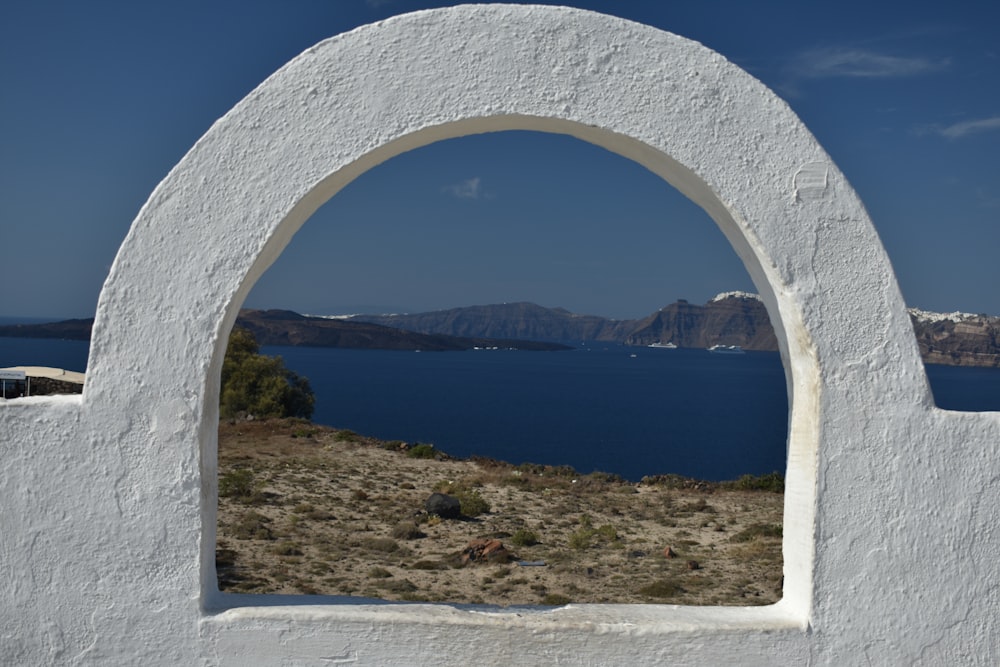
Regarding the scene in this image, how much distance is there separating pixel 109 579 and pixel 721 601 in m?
8.51

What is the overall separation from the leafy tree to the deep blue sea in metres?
17.6

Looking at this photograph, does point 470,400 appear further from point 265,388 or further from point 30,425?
point 30,425

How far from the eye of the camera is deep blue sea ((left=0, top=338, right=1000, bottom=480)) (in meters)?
49.8

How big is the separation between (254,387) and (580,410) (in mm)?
50401

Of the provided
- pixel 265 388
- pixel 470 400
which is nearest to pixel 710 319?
pixel 470 400

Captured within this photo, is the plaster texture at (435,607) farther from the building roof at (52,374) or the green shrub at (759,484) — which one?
the building roof at (52,374)

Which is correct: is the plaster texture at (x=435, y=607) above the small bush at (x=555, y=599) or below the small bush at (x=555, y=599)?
above

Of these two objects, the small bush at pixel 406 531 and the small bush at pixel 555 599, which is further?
the small bush at pixel 406 531

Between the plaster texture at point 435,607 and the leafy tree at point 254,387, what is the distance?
79.3 ft

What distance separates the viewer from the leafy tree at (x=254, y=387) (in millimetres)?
28000

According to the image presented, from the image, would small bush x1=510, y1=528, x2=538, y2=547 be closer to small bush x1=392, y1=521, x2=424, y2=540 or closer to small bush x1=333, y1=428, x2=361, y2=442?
small bush x1=392, y1=521, x2=424, y2=540

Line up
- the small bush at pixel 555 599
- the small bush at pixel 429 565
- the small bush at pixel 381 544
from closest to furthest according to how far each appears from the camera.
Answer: the small bush at pixel 555 599 → the small bush at pixel 429 565 → the small bush at pixel 381 544

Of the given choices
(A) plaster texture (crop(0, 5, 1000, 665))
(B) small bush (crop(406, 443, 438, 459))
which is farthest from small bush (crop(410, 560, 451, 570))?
(B) small bush (crop(406, 443, 438, 459))

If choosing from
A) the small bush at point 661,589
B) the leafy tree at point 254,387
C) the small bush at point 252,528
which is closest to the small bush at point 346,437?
the leafy tree at point 254,387
